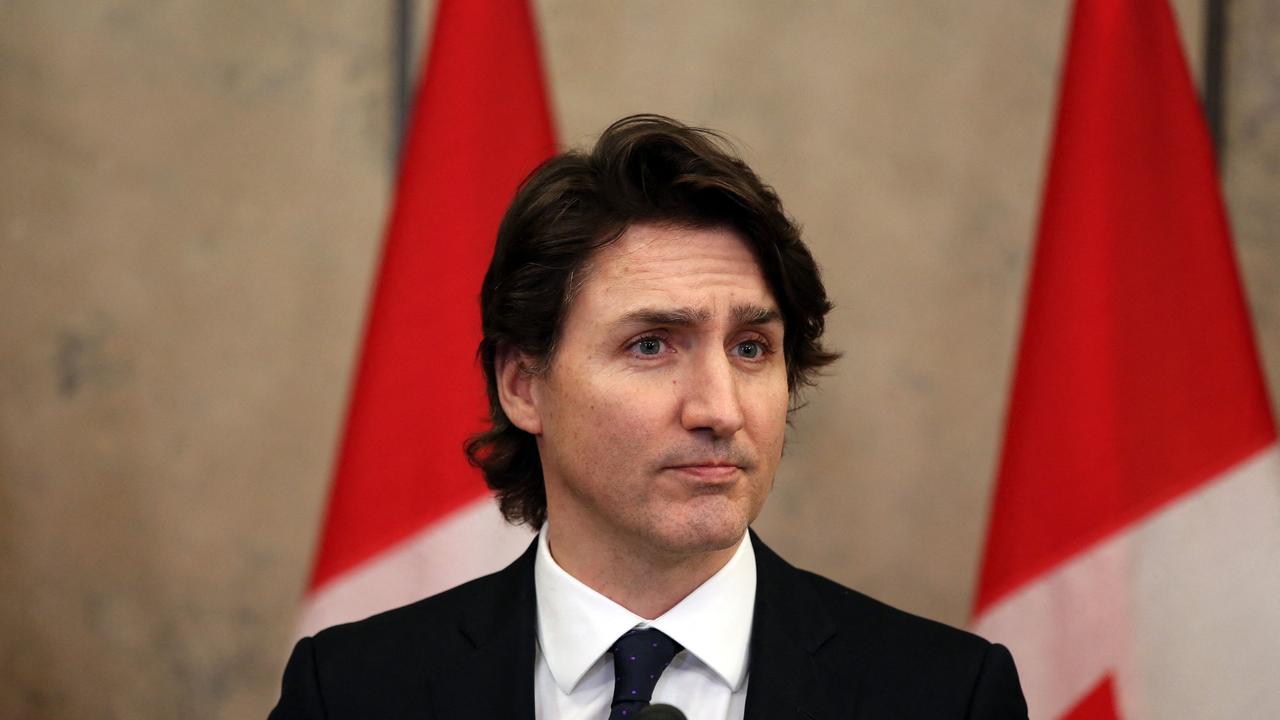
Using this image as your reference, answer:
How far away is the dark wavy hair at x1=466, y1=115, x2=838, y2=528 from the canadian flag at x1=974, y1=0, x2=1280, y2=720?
590 millimetres

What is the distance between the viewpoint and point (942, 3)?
9.98 feet

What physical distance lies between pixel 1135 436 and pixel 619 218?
104cm

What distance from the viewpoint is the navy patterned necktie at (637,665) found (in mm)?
1730

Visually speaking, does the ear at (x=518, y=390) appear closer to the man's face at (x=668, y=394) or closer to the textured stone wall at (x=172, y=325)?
the man's face at (x=668, y=394)

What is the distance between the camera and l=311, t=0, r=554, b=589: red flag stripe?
250 centimetres

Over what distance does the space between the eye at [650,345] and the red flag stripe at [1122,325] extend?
88cm

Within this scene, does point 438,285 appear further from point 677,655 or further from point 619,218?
point 677,655

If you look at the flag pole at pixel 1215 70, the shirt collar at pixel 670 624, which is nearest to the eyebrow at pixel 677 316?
the shirt collar at pixel 670 624

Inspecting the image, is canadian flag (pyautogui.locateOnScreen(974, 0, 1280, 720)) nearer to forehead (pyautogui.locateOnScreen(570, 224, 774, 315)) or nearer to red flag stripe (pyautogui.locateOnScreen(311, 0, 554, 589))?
forehead (pyautogui.locateOnScreen(570, 224, 774, 315))

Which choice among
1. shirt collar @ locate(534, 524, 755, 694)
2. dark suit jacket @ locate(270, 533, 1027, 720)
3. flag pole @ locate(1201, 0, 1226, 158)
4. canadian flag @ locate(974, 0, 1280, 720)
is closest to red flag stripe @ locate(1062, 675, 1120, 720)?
canadian flag @ locate(974, 0, 1280, 720)

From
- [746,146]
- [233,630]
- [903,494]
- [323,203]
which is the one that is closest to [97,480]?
[233,630]

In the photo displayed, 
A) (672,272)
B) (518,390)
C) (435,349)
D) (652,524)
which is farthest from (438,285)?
(652,524)

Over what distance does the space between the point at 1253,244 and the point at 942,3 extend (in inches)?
34.9

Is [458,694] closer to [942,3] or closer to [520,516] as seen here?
[520,516]
